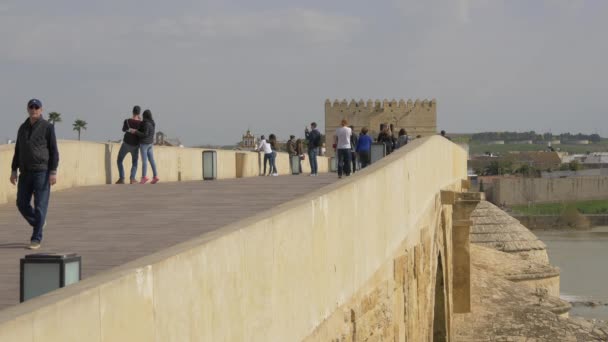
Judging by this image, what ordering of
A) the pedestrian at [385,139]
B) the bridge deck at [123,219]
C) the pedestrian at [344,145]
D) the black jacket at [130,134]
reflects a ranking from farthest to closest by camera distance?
the pedestrian at [385,139], the pedestrian at [344,145], the black jacket at [130,134], the bridge deck at [123,219]

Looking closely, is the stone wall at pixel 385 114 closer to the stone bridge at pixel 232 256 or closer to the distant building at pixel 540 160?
the stone bridge at pixel 232 256

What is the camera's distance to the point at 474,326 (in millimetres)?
24578

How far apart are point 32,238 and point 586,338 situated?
2323 centimetres

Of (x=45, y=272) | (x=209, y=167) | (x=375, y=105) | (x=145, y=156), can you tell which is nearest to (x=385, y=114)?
(x=375, y=105)

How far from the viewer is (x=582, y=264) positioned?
224 feet

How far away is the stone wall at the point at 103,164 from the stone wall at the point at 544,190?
78260 millimetres

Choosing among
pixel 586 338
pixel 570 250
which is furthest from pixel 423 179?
pixel 570 250

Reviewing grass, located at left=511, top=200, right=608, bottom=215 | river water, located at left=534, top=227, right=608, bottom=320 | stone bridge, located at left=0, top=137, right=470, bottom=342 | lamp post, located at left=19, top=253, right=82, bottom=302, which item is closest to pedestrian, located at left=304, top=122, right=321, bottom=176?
stone bridge, located at left=0, top=137, right=470, bottom=342

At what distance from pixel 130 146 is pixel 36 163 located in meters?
7.67

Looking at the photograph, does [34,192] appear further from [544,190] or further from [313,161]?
[544,190]

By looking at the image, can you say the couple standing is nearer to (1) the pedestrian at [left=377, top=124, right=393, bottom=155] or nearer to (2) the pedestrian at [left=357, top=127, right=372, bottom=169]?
(2) the pedestrian at [left=357, top=127, right=372, bottom=169]

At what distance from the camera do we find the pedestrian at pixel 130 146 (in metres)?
15.5

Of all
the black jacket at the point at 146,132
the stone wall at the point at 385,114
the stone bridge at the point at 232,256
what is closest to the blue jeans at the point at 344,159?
the stone bridge at the point at 232,256

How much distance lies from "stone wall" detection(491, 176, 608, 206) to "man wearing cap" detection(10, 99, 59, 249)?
9260 cm
